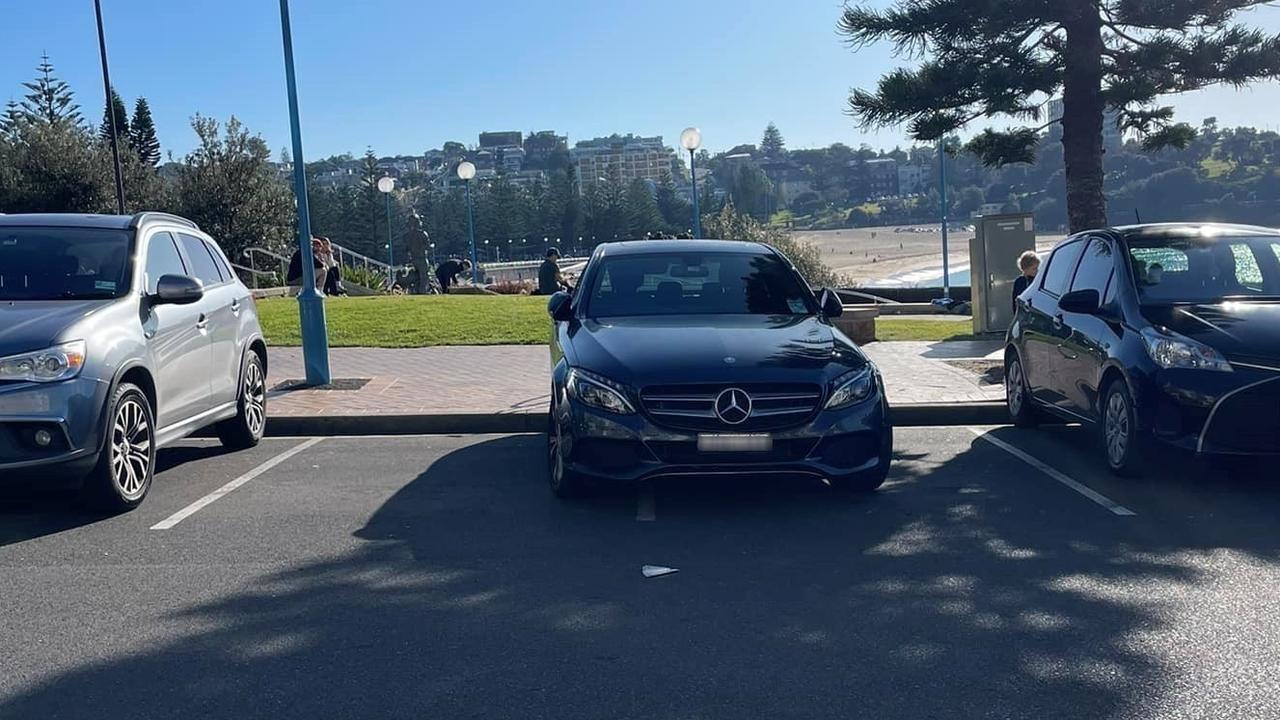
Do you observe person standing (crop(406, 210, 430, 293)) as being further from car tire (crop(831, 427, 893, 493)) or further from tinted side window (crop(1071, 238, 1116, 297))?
car tire (crop(831, 427, 893, 493))

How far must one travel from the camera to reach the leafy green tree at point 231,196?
34.2 m

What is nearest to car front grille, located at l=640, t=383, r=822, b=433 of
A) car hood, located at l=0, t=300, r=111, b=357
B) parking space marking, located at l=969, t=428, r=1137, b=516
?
parking space marking, located at l=969, t=428, r=1137, b=516

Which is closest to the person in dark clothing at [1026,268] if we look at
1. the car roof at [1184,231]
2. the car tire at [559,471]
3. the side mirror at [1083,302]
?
the car roof at [1184,231]

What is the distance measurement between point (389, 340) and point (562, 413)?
9.15m

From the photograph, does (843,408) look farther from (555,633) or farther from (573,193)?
(573,193)

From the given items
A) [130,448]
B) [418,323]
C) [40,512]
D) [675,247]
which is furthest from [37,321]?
[418,323]

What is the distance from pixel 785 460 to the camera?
6508 millimetres

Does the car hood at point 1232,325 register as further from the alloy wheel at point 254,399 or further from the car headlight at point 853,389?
the alloy wheel at point 254,399

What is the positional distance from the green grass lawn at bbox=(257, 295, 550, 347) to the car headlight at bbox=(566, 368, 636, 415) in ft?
28.0

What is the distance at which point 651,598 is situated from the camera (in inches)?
205

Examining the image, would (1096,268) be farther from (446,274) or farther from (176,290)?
(446,274)

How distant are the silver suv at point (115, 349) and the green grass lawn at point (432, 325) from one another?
20.7ft

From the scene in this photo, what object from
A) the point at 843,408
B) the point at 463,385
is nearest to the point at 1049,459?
the point at 843,408

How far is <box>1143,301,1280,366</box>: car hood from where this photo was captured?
6.88m
